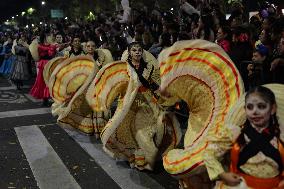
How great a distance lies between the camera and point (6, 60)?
659 inches

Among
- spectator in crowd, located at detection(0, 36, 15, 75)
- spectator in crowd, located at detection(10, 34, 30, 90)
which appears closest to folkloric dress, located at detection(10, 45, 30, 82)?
spectator in crowd, located at detection(10, 34, 30, 90)

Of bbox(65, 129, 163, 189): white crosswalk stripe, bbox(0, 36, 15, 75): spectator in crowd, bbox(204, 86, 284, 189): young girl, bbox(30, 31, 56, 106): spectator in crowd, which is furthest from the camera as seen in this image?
bbox(0, 36, 15, 75): spectator in crowd

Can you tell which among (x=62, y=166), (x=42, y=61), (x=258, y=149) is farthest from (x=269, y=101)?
(x=42, y=61)

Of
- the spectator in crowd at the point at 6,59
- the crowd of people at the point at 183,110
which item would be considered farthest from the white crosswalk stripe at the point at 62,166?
the spectator in crowd at the point at 6,59

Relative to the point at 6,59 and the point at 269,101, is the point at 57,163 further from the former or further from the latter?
the point at 6,59

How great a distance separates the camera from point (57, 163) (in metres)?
6.16

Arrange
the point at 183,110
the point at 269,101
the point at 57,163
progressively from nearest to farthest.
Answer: the point at 269,101
the point at 57,163
the point at 183,110

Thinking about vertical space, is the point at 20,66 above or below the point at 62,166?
below

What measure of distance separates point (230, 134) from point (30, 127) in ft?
20.0

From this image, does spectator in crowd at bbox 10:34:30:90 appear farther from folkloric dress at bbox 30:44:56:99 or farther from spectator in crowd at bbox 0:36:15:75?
folkloric dress at bbox 30:44:56:99

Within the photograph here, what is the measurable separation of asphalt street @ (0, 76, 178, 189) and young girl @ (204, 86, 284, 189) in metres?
2.24

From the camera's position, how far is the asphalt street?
5316mm

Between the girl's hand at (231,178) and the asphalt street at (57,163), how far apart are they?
222cm

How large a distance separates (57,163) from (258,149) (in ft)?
12.4
